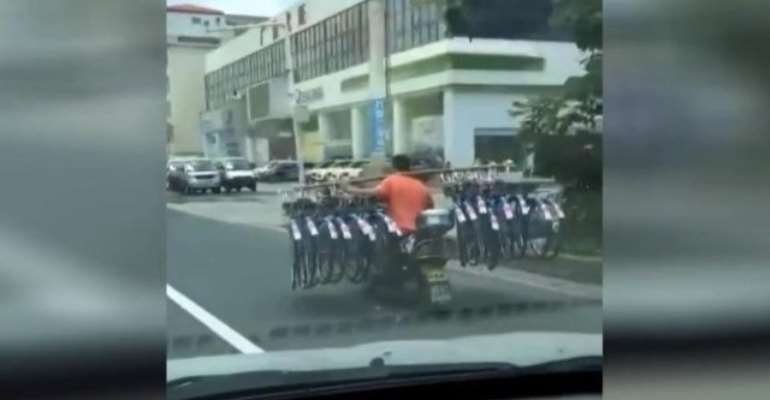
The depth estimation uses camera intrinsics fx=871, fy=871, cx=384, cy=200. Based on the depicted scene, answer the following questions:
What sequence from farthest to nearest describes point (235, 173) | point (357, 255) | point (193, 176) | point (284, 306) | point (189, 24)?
1. point (357, 255)
2. point (284, 306)
3. point (235, 173)
4. point (193, 176)
5. point (189, 24)

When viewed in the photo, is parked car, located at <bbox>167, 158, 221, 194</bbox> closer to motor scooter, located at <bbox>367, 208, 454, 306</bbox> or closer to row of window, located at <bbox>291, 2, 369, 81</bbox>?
row of window, located at <bbox>291, 2, 369, 81</bbox>

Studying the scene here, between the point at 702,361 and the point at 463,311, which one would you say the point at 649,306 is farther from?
the point at 463,311

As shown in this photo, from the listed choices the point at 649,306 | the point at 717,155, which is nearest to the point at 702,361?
the point at 649,306

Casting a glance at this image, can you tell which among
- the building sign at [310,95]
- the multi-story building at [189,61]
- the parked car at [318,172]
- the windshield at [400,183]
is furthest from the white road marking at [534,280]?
the multi-story building at [189,61]

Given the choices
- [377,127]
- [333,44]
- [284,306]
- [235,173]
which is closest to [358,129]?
[377,127]

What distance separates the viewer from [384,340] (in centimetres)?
180

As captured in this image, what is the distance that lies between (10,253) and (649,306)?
3.09ft

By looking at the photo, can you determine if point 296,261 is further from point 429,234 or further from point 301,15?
point 301,15

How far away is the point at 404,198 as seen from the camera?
1.83m

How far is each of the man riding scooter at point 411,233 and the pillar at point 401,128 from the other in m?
0.02

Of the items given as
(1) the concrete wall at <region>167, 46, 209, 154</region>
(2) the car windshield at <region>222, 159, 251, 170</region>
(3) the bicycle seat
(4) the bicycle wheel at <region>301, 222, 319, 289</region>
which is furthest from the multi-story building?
(3) the bicycle seat

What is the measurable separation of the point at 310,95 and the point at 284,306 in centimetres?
43

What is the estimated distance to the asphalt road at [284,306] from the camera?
156 centimetres

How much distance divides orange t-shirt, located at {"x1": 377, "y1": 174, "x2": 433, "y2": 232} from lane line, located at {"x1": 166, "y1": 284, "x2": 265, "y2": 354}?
405 mm
